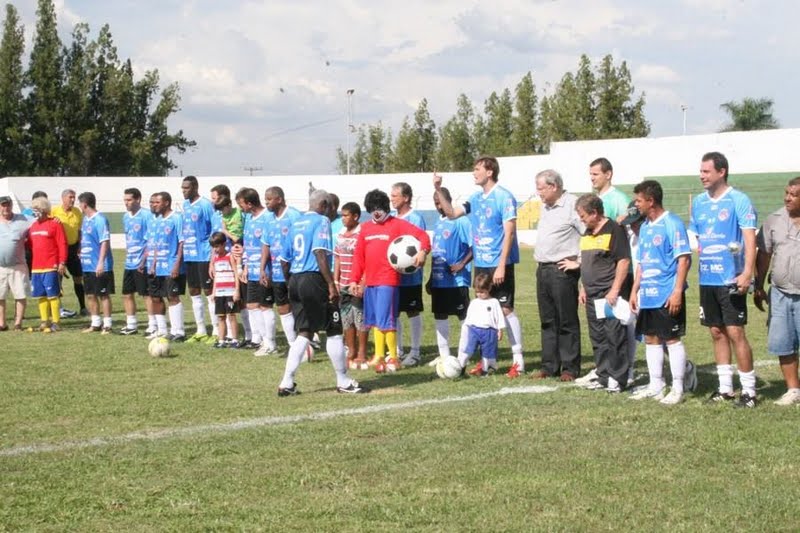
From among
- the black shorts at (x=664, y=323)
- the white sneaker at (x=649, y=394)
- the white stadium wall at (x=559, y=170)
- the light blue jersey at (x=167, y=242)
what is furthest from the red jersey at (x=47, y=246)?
the white stadium wall at (x=559, y=170)

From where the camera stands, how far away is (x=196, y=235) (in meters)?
14.6

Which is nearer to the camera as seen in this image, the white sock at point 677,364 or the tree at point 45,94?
the white sock at point 677,364

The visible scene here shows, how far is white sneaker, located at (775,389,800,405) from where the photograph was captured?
855 cm

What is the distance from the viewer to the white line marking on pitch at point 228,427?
7.58 m

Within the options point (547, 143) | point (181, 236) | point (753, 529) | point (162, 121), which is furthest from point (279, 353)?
point (162, 121)

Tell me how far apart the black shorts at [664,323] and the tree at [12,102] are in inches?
2071

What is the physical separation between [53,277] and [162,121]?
47.0 m

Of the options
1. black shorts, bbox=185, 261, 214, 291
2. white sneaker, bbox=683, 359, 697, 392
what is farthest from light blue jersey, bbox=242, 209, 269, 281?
white sneaker, bbox=683, 359, 697, 392

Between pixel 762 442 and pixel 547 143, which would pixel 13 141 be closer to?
pixel 547 143

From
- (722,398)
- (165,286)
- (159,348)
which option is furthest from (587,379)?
(165,286)

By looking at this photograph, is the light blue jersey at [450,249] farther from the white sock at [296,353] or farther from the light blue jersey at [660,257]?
the light blue jersey at [660,257]

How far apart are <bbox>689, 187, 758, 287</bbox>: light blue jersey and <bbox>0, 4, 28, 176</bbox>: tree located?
2086 inches

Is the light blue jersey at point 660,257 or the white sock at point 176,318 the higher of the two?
the light blue jersey at point 660,257

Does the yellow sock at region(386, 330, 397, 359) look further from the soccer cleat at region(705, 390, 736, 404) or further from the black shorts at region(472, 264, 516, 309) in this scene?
the soccer cleat at region(705, 390, 736, 404)
